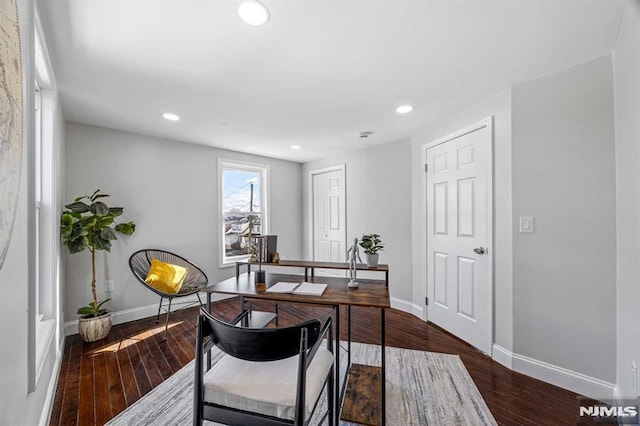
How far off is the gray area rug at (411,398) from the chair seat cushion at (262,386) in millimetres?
726

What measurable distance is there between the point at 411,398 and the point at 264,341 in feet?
4.67

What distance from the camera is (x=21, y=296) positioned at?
3.69ft

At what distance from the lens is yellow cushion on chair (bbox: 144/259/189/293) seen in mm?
3092

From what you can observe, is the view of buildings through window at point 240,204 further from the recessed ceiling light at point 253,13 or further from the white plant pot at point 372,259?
the recessed ceiling light at point 253,13

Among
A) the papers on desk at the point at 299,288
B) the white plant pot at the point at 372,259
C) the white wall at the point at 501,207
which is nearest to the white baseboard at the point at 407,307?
the white wall at the point at 501,207

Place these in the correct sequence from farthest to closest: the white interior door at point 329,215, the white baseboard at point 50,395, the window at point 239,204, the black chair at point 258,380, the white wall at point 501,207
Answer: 1. the white interior door at point 329,215
2. the window at point 239,204
3. the white wall at point 501,207
4. the white baseboard at point 50,395
5. the black chair at point 258,380

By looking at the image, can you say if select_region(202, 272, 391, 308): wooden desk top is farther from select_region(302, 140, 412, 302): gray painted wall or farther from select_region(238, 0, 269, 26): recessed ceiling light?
select_region(302, 140, 412, 302): gray painted wall

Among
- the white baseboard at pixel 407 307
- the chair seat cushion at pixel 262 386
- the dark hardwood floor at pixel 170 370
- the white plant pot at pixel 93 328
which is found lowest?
the dark hardwood floor at pixel 170 370

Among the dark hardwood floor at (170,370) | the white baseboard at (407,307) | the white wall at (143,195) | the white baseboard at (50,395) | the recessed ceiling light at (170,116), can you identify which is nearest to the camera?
the white baseboard at (50,395)

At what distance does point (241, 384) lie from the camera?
121 centimetres

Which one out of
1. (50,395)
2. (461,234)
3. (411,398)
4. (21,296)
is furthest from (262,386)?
(461,234)

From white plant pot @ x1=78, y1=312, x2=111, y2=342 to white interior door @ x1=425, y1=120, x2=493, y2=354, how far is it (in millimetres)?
3503

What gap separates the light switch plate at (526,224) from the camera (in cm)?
218

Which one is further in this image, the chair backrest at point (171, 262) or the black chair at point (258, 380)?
the chair backrest at point (171, 262)
